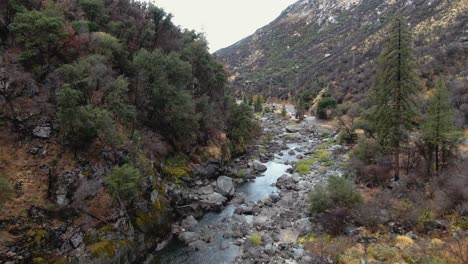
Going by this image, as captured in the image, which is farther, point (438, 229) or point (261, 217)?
point (261, 217)

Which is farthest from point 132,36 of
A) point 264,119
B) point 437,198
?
point 264,119

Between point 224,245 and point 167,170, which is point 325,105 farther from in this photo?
point 224,245

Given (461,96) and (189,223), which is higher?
(461,96)

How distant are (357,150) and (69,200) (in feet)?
95.2

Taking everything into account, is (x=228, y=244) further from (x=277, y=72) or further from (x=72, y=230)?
(x=277, y=72)

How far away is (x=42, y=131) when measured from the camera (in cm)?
2459

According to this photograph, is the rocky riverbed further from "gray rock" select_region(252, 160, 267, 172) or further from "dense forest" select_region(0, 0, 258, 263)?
"dense forest" select_region(0, 0, 258, 263)

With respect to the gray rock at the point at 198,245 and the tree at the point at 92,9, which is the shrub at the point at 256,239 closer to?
the gray rock at the point at 198,245

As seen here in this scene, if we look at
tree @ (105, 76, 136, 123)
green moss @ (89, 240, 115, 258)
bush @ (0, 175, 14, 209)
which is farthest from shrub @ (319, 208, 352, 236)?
bush @ (0, 175, 14, 209)

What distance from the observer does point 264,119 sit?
309ft

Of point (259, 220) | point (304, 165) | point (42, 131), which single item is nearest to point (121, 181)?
point (42, 131)

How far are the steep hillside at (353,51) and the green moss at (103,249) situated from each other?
44335mm

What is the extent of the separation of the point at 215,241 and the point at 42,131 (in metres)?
15.9

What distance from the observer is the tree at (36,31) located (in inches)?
1031
